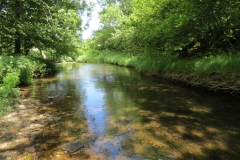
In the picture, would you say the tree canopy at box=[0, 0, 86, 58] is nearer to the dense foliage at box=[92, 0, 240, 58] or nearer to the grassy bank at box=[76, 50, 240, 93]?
the dense foliage at box=[92, 0, 240, 58]

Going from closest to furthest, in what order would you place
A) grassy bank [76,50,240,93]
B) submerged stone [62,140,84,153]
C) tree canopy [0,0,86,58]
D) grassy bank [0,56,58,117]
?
submerged stone [62,140,84,153] < grassy bank [0,56,58,117] < grassy bank [76,50,240,93] < tree canopy [0,0,86,58]

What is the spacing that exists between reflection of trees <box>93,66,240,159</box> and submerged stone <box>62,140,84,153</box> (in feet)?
2.66

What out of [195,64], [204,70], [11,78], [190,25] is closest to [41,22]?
[11,78]

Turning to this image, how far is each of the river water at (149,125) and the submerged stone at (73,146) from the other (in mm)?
107

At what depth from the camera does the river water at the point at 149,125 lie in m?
3.83

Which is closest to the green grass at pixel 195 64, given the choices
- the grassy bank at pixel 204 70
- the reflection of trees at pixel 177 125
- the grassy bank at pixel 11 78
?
the grassy bank at pixel 204 70

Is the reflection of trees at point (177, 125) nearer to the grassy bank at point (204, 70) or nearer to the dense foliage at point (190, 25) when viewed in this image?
the grassy bank at point (204, 70)

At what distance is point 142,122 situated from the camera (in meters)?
5.39

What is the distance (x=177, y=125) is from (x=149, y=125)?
742mm

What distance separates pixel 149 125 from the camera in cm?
516

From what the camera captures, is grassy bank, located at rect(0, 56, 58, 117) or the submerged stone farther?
grassy bank, located at rect(0, 56, 58, 117)

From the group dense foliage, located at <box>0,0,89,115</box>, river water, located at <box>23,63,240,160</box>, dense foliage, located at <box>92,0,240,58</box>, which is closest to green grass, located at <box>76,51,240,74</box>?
dense foliage, located at <box>92,0,240,58</box>

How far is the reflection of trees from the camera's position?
12.7ft

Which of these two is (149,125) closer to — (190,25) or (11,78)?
(11,78)
